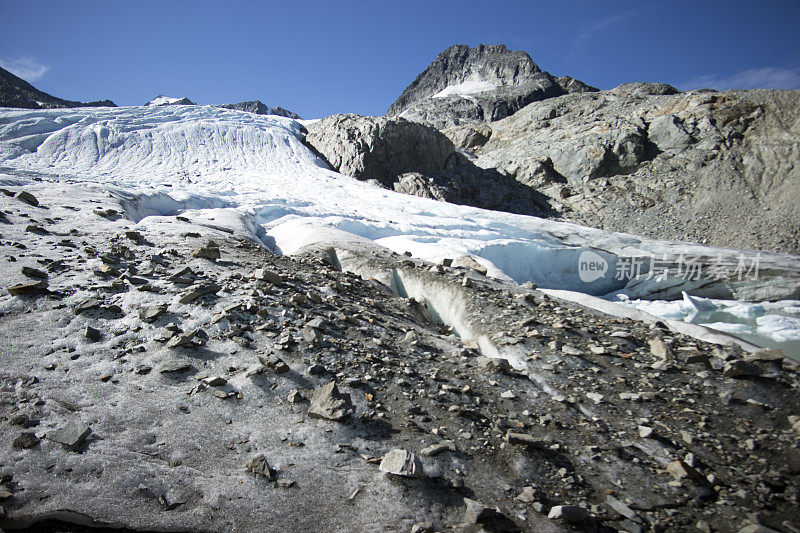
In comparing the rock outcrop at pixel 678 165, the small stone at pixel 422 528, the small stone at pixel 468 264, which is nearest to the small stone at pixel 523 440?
the small stone at pixel 422 528

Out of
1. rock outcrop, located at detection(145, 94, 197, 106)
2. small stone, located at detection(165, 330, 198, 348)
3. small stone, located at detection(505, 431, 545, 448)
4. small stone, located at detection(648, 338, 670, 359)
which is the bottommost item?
small stone, located at detection(505, 431, 545, 448)

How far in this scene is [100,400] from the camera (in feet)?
9.43

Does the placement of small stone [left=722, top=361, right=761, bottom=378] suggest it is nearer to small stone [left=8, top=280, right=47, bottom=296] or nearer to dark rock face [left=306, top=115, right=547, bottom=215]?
small stone [left=8, top=280, right=47, bottom=296]

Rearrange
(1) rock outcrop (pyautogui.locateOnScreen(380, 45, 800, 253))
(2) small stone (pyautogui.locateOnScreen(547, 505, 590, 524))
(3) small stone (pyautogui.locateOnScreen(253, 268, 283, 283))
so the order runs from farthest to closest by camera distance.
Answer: (1) rock outcrop (pyautogui.locateOnScreen(380, 45, 800, 253)) < (3) small stone (pyautogui.locateOnScreen(253, 268, 283, 283)) < (2) small stone (pyautogui.locateOnScreen(547, 505, 590, 524))

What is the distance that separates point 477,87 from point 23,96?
49.6 m

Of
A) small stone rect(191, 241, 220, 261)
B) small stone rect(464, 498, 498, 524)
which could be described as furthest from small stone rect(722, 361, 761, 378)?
small stone rect(191, 241, 220, 261)

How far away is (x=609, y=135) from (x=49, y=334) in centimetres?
3325

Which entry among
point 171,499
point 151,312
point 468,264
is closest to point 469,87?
point 468,264

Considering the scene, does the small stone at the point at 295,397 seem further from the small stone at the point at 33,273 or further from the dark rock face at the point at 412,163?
the dark rock face at the point at 412,163

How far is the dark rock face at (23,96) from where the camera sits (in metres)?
26.3

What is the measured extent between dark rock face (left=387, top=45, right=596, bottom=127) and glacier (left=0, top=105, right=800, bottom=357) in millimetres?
29001

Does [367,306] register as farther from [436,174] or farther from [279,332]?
[436,174]

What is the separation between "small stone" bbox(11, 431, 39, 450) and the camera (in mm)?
2334

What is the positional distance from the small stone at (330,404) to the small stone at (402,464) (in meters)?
0.49
